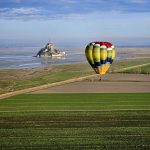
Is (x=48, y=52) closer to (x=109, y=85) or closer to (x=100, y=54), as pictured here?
(x=109, y=85)

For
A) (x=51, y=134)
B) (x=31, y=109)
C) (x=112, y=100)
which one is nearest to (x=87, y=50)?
(x=112, y=100)

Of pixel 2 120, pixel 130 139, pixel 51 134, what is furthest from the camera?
pixel 2 120

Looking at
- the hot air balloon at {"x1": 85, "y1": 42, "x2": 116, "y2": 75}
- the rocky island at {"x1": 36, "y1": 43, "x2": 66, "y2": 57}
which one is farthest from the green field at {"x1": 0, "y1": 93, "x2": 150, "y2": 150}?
the rocky island at {"x1": 36, "y1": 43, "x2": 66, "y2": 57}

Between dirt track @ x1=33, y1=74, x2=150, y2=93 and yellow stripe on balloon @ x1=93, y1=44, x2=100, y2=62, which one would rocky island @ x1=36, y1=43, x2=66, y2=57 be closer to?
dirt track @ x1=33, y1=74, x2=150, y2=93

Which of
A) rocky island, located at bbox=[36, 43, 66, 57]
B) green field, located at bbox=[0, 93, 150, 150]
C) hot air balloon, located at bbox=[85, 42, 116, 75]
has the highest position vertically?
hot air balloon, located at bbox=[85, 42, 116, 75]

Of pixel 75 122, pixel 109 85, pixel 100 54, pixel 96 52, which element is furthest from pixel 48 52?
pixel 75 122

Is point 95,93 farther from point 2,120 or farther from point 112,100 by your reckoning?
point 2,120
